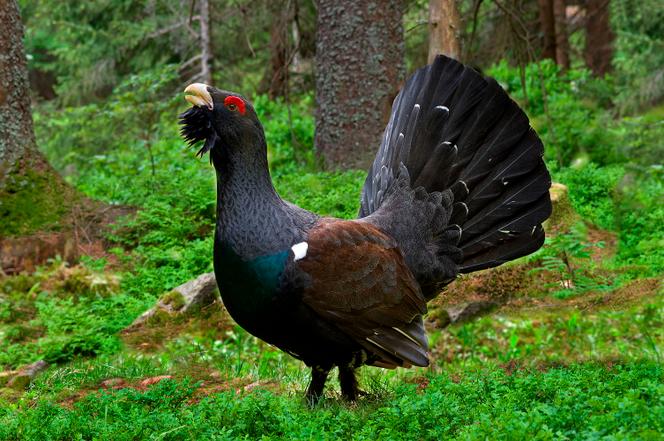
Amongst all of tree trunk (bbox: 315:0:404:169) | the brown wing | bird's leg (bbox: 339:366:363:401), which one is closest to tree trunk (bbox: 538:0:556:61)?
tree trunk (bbox: 315:0:404:169)

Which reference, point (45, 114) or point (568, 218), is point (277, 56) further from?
point (568, 218)

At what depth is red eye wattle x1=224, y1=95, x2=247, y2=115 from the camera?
477cm

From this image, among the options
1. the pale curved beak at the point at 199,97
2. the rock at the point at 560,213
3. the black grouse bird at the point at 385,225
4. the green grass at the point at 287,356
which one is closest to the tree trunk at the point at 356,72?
the green grass at the point at 287,356

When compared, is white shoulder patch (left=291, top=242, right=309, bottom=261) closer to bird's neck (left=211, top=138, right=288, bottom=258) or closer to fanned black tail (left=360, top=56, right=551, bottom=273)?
bird's neck (left=211, top=138, right=288, bottom=258)

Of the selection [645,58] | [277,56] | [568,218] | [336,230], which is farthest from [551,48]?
[336,230]

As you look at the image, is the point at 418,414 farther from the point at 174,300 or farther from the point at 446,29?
the point at 446,29

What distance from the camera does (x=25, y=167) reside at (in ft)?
29.7

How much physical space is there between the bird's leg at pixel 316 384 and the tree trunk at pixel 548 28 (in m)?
12.7

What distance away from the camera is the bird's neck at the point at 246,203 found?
4621 mm

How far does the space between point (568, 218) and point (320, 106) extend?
3.93 m

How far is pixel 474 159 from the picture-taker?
5.99 m

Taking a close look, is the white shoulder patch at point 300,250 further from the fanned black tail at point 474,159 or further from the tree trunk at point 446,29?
the tree trunk at point 446,29

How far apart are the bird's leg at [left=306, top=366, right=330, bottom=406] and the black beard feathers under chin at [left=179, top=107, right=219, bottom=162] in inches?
63.9

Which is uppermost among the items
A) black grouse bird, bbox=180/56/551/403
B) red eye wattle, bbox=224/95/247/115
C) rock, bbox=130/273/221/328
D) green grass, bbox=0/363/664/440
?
red eye wattle, bbox=224/95/247/115
